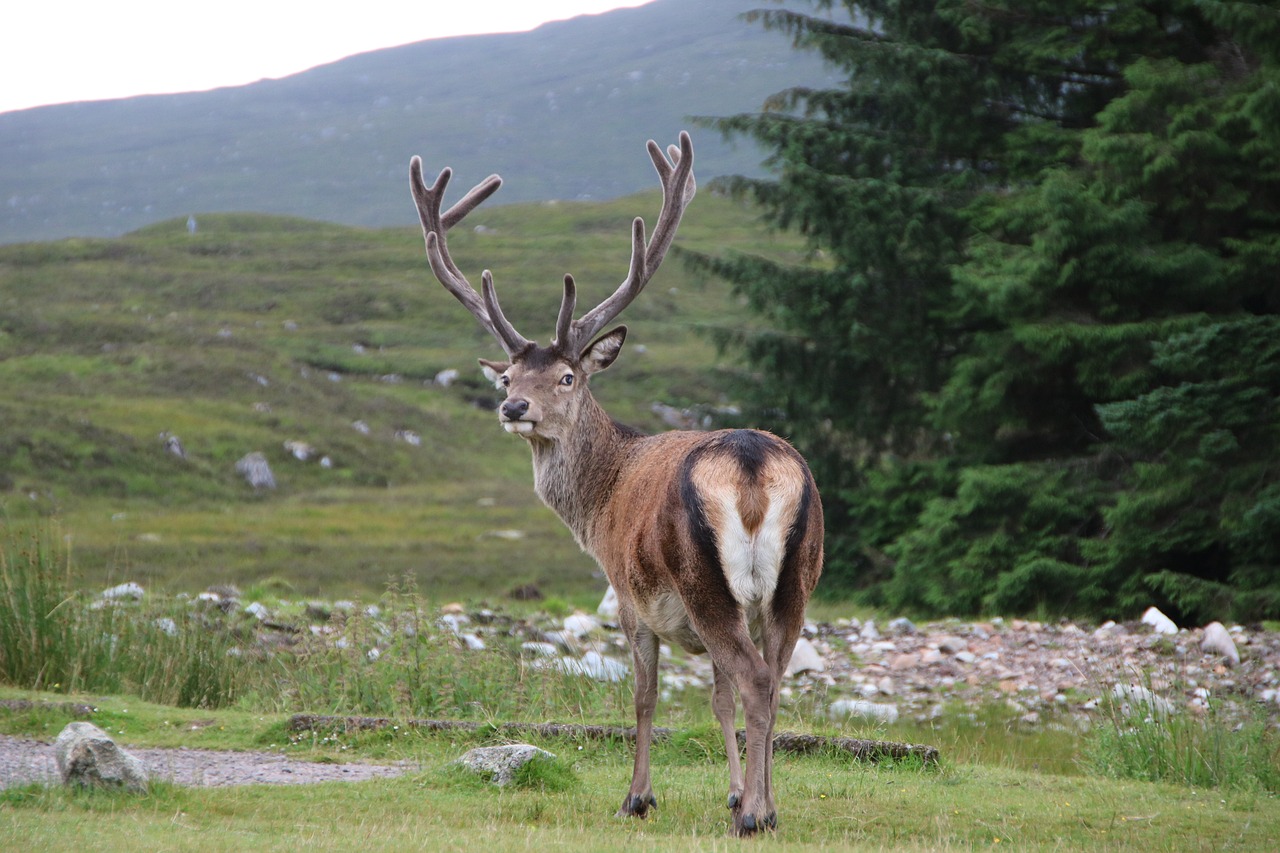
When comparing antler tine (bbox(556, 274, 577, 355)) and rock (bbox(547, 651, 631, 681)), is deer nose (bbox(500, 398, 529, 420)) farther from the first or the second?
rock (bbox(547, 651, 631, 681))

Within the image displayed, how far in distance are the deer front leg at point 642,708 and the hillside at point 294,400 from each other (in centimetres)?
843

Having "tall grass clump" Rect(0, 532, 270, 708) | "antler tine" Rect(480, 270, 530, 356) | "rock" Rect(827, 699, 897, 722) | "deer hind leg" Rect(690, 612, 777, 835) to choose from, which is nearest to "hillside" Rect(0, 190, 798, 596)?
"tall grass clump" Rect(0, 532, 270, 708)

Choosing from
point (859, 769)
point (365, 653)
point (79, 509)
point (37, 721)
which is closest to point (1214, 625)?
point (859, 769)

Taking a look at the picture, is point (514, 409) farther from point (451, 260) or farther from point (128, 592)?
point (128, 592)

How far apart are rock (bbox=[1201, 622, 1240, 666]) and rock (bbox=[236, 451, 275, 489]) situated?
85.9ft

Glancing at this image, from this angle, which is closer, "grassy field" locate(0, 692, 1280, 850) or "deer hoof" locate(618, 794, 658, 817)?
"grassy field" locate(0, 692, 1280, 850)

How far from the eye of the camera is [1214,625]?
1302cm

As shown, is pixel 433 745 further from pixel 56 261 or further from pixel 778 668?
pixel 56 261

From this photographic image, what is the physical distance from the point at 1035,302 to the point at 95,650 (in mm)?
11212

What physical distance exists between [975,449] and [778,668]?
489 inches

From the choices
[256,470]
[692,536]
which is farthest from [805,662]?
[256,470]

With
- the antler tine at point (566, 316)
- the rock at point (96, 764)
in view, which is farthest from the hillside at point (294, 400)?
the antler tine at point (566, 316)

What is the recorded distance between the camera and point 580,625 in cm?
1619

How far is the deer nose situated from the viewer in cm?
730
